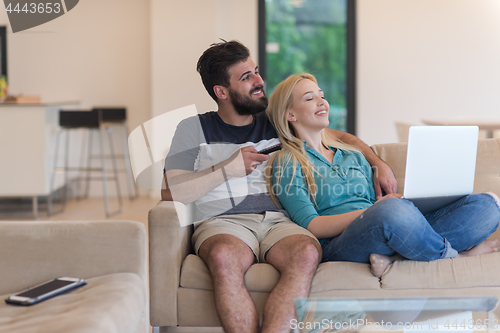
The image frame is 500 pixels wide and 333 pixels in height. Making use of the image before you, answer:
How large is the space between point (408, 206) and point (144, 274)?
948 mm

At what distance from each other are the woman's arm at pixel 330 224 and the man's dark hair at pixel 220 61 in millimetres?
801

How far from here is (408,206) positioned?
1.68 meters

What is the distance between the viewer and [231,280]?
1679 millimetres

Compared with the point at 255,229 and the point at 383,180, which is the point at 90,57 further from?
the point at 383,180

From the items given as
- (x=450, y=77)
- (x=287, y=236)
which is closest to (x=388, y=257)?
(x=287, y=236)

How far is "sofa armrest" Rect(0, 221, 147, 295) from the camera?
1.62 m

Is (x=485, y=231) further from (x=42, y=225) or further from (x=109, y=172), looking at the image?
(x=109, y=172)

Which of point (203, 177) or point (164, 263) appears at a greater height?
point (203, 177)

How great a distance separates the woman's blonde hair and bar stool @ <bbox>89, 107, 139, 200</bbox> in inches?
141

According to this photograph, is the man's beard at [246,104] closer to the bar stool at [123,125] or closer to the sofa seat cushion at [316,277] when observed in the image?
the sofa seat cushion at [316,277]

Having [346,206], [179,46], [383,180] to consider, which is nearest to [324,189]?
[346,206]

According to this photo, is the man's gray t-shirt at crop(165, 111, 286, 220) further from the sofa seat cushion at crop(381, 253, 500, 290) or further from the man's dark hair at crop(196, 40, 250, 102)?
the sofa seat cushion at crop(381, 253, 500, 290)

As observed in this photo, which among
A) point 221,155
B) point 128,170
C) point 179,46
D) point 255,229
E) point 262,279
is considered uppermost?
point 179,46

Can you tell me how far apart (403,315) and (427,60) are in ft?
15.9
